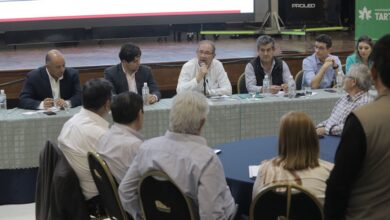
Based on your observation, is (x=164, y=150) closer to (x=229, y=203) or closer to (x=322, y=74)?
(x=229, y=203)

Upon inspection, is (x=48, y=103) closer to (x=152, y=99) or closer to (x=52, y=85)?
(x=52, y=85)

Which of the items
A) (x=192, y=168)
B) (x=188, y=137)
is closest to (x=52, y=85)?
(x=188, y=137)

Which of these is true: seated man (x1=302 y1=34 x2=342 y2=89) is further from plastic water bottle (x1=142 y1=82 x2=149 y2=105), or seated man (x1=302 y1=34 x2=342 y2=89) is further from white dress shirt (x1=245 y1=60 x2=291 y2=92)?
plastic water bottle (x1=142 y1=82 x2=149 y2=105)

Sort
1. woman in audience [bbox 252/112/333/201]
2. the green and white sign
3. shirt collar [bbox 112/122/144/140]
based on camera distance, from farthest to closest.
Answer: the green and white sign, shirt collar [bbox 112/122/144/140], woman in audience [bbox 252/112/333/201]

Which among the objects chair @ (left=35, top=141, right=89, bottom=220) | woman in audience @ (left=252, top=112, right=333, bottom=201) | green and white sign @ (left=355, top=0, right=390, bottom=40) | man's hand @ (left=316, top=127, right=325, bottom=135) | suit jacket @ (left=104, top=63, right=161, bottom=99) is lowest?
chair @ (left=35, top=141, right=89, bottom=220)

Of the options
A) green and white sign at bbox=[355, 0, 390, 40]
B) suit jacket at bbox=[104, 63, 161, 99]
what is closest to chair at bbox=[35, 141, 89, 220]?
suit jacket at bbox=[104, 63, 161, 99]

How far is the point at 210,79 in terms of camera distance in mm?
4965

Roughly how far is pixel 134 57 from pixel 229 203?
239cm

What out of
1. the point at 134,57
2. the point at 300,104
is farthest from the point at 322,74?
the point at 134,57

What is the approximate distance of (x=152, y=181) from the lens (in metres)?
2.35

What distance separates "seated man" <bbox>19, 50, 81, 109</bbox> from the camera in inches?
173

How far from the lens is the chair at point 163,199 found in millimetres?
2314

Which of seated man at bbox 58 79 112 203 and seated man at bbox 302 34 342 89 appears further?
seated man at bbox 302 34 342 89

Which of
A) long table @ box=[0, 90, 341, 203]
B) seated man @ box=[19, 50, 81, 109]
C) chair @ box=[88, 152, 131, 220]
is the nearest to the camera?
chair @ box=[88, 152, 131, 220]
